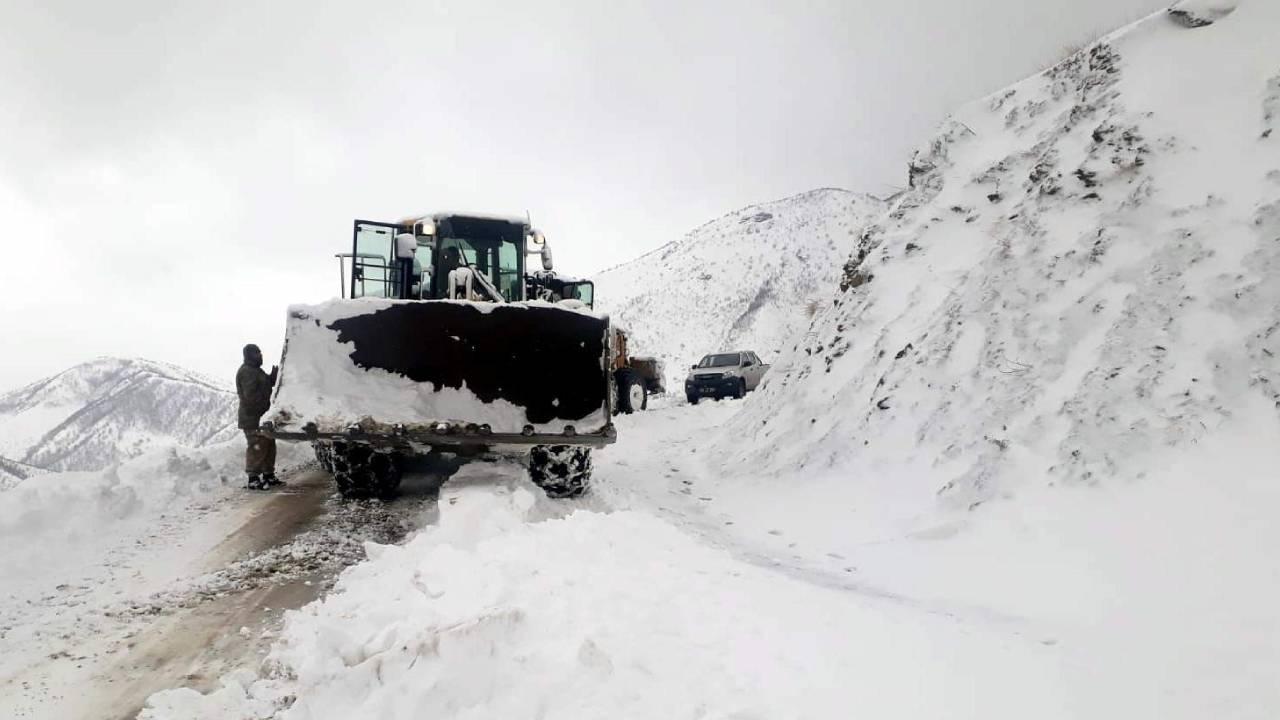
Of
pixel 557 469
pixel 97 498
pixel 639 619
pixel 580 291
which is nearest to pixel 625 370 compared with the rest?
pixel 580 291

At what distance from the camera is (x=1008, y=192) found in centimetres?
786

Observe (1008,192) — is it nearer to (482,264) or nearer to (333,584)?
(482,264)

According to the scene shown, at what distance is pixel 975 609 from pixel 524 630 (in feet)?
9.02

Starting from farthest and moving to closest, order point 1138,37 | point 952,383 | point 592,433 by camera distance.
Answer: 1. point 1138,37
2. point 952,383
3. point 592,433

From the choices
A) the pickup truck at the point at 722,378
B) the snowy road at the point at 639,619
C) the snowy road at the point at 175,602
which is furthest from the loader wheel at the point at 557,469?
the pickup truck at the point at 722,378

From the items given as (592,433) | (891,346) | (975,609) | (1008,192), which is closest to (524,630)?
(975,609)

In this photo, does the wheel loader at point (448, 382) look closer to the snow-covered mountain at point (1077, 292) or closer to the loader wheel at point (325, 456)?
the loader wheel at point (325, 456)

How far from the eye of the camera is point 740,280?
2183 inches

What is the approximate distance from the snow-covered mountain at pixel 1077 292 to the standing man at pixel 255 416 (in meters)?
5.73

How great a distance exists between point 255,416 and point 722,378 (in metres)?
14.4

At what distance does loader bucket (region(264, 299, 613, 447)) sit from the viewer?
18.8 feet

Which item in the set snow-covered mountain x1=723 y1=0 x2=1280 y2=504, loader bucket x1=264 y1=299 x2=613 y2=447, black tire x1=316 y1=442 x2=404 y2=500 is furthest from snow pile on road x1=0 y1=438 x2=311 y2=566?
snow-covered mountain x1=723 y1=0 x2=1280 y2=504

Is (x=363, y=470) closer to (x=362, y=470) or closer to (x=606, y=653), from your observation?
(x=362, y=470)

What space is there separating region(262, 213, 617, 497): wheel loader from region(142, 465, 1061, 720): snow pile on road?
2.25m
